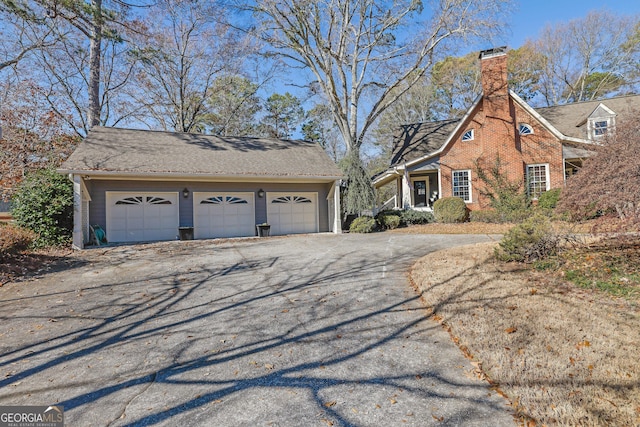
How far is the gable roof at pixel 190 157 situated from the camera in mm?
11984

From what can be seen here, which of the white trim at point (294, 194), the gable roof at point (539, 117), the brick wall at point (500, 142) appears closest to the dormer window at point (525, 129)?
the brick wall at point (500, 142)

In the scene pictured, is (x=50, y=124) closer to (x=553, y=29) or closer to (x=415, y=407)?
(x=415, y=407)

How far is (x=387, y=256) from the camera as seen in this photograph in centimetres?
818

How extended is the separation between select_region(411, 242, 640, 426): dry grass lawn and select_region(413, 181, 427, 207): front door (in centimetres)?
1530

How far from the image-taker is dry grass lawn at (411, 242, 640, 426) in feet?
7.84

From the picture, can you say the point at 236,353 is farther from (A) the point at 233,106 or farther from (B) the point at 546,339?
(A) the point at 233,106

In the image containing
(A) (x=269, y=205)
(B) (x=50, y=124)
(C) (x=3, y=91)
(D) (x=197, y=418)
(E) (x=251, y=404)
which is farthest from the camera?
(B) (x=50, y=124)

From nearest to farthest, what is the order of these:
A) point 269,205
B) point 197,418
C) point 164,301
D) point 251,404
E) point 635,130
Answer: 1. point 197,418
2. point 251,404
3. point 164,301
4. point 635,130
5. point 269,205

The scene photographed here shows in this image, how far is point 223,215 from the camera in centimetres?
1394

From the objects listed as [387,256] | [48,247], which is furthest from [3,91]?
[387,256]

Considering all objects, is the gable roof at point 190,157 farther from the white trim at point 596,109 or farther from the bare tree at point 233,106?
the white trim at point 596,109

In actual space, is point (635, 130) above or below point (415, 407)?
above

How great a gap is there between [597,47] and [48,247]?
123 ft

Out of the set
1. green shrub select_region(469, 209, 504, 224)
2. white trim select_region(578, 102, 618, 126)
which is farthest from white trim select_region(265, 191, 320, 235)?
white trim select_region(578, 102, 618, 126)
